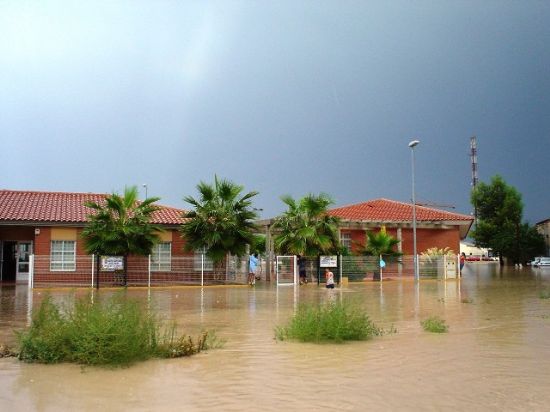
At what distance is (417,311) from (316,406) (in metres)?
9.83

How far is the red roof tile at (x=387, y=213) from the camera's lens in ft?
127

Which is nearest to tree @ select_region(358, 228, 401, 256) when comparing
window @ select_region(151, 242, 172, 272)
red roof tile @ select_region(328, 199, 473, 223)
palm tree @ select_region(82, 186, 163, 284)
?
red roof tile @ select_region(328, 199, 473, 223)

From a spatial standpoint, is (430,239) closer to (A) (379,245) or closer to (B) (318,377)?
(A) (379,245)

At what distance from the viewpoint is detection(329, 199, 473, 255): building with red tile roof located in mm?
37531

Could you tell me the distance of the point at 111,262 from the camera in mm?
25219

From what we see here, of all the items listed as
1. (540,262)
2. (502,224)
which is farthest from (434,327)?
(540,262)

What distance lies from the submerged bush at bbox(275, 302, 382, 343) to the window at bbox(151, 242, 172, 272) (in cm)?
1840

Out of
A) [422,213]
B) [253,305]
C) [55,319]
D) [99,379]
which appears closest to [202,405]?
[99,379]

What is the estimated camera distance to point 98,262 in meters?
25.1

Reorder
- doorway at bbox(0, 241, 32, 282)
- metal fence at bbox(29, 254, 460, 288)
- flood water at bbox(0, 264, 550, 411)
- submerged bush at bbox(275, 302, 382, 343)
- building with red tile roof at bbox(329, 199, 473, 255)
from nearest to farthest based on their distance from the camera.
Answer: flood water at bbox(0, 264, 550, 411) → submerged bush at bbox(275, 302, 382, 343) → metal fence at bbox(29, 254, 460, 288) → doorway at bbox(0, 241, 32, 282) → building with red tile roof at bbox(329, 199, 473, 255)

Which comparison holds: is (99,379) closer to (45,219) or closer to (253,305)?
(253,305)

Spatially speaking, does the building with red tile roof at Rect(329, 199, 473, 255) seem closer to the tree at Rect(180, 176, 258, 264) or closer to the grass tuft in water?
the tree at Rect(180, 176, 258, 264)

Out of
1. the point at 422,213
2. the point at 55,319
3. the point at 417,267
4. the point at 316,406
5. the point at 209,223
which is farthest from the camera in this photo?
the point at 422,213

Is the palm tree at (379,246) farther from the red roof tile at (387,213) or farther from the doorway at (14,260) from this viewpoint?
the doorway at (14,260)
